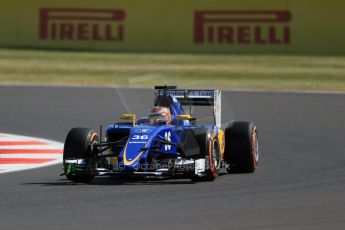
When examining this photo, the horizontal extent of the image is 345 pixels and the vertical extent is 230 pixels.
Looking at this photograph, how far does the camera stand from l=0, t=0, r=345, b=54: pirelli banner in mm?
25500

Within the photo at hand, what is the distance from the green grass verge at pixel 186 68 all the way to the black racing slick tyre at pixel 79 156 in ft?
39.2

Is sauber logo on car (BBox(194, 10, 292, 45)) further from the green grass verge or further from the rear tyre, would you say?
the rear tyre

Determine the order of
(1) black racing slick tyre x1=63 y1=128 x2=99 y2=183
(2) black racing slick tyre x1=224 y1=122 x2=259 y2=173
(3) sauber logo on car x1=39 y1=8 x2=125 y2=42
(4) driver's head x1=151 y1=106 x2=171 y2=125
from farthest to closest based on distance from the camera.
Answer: (3) sauber logo on car x1=39 y1=8 x2=125 y2=42
(2) black racing slick tyre x1=224 y1=122 x2=259 y2=173
(4) driver's head x1=151 y1=106 x2=171 y2=125
(1) black racing slick tyre x1=63 y1=128 x2=99 y2=183

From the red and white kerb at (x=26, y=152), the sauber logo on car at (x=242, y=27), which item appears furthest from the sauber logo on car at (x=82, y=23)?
the red and white kerb at (x=26, y=152)

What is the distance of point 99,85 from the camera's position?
2391cm

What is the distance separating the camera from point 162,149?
37.2 ft

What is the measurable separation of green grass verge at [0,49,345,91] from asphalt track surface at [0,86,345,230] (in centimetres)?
637

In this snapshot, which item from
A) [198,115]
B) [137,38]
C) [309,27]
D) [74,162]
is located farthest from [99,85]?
[74,162]

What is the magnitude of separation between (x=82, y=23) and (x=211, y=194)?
16.7 metres

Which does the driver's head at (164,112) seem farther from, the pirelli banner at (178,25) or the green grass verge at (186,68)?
the pirelli banner at (178,25)

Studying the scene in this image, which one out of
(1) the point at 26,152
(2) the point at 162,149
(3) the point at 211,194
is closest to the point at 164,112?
(2) the point at 162,149

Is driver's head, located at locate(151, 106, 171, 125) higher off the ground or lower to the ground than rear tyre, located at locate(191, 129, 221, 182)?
higher

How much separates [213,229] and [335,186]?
9.92 feet

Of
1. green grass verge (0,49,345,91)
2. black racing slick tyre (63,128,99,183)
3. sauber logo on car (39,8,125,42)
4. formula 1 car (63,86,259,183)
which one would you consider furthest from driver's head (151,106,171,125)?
sauber logo on car (39,8,125,42)
